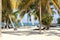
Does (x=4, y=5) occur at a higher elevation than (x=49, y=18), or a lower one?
higher

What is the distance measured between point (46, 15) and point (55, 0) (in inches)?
172

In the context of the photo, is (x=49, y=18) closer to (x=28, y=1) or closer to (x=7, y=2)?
(x=28, y=1)

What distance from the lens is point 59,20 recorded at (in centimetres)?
5288

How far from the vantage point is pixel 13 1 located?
582 inches

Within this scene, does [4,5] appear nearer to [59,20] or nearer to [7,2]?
[7,2]

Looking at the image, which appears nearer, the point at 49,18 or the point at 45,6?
the point at 45,6
